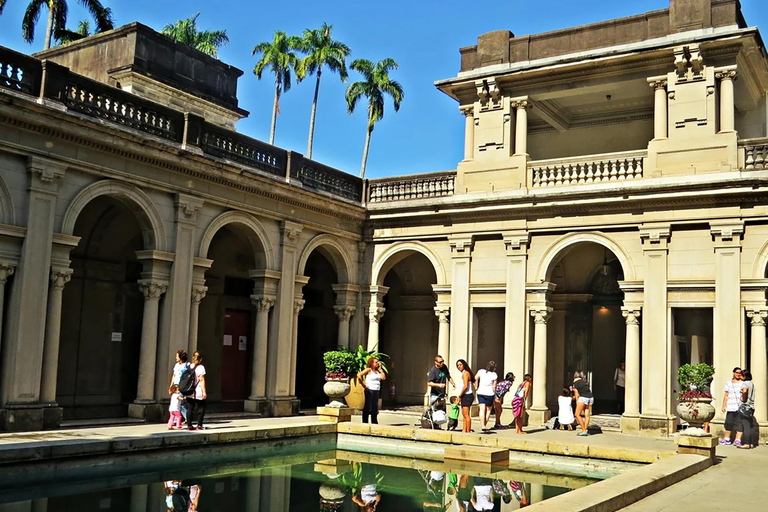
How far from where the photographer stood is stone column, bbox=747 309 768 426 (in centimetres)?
1623

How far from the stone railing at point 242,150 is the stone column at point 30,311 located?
155 inches

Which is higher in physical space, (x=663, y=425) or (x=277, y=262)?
(x=277, y=262)

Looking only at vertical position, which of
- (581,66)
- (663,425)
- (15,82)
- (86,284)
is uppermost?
(581,66)

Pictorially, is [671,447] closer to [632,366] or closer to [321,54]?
[632,366]

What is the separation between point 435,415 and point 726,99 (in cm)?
949

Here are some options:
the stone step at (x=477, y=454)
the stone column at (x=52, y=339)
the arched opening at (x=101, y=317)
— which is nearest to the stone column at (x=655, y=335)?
the stone step at (x=477, y=454)

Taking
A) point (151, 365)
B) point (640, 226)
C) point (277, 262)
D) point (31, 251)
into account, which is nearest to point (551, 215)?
point (640, 226)

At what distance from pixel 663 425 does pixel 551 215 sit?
5.40m

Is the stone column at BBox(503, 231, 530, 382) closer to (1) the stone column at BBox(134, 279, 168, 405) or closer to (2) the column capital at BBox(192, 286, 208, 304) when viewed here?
(2) the column capital at BBox(192, 286, 208, 304)

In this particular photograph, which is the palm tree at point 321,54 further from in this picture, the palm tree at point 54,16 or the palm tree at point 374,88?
the palm tree at point 54,16

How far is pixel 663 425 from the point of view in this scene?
17125 mm

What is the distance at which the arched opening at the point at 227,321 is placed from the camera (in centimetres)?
2000

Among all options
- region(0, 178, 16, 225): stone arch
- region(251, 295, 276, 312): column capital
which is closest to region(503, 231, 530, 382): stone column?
region(251, 295, 276, 312): column capital

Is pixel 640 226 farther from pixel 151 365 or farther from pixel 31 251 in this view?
pixel 31 251
